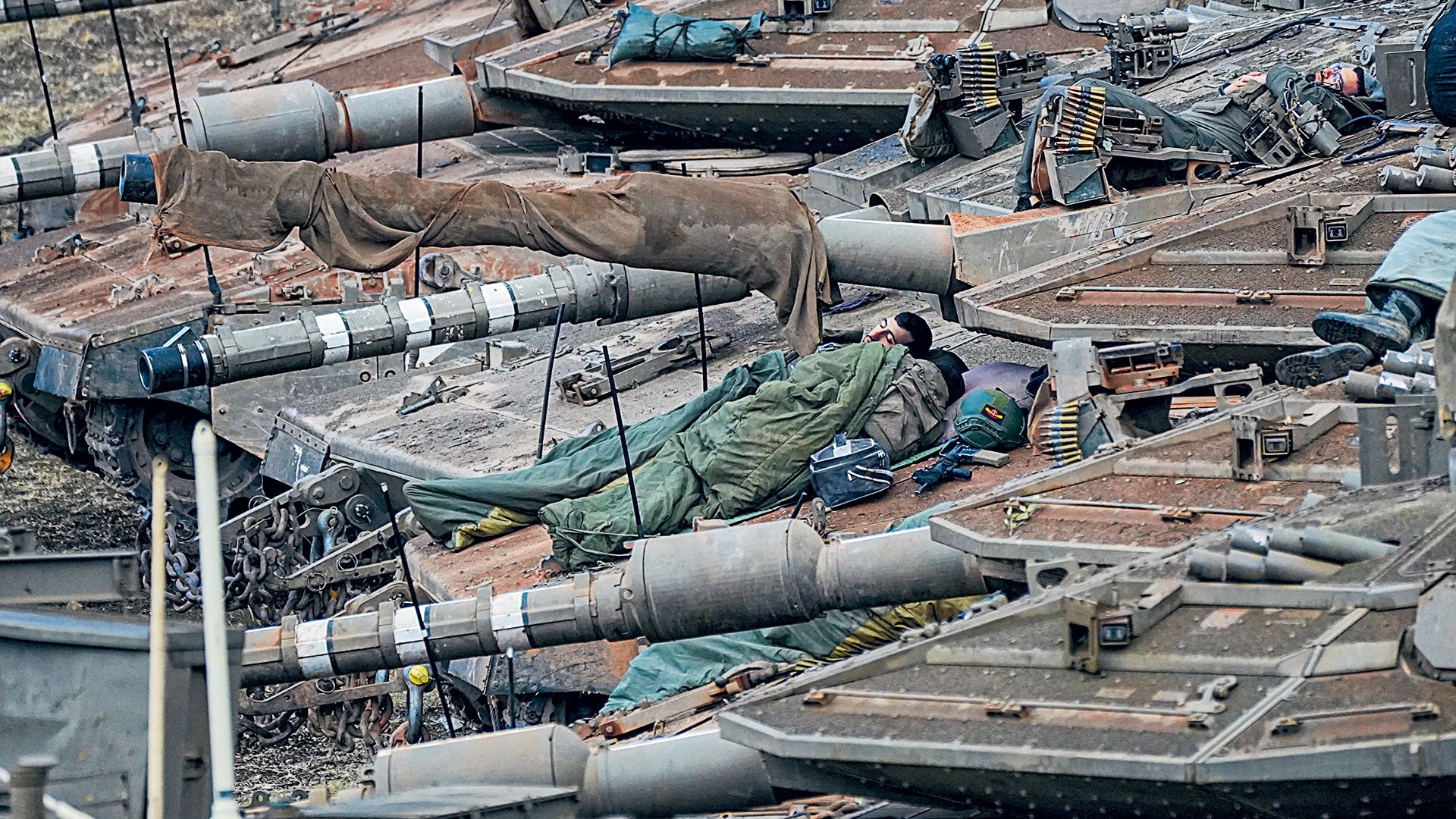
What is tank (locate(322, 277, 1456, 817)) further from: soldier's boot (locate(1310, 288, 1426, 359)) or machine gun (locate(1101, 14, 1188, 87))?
machine gun (locate(1101, 14, 1188, 87))

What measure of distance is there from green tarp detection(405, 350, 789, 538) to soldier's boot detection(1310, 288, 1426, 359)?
472cm

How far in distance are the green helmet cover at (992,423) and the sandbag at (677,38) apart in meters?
8.40

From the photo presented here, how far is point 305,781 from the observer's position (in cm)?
1698

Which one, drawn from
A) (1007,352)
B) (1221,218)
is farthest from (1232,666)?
(1007,352)

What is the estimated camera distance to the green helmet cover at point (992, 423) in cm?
1541

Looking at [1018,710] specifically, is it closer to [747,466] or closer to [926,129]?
[747,466]

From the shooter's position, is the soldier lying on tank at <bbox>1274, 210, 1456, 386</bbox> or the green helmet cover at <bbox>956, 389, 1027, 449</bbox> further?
the green helmet cover at <bbox>956, 389, 1027, 449</bbox>

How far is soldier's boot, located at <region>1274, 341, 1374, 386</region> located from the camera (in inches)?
505

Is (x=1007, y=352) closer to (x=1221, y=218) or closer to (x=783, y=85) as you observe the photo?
(x=1221, y=218)

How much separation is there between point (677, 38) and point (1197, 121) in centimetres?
729

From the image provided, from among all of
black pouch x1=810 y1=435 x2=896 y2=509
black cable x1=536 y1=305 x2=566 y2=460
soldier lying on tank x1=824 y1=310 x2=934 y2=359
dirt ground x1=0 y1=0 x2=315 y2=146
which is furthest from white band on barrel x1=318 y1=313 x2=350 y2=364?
dirt ground x1=0 y1=0 x2=315 y2=146

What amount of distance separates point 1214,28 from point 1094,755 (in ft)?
Result: 43.4

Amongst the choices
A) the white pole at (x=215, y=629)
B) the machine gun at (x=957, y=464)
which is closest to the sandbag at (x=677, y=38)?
the machine gun at (x=957, y=464)

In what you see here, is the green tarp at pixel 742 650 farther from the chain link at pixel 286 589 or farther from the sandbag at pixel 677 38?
the sandbag at pixel 677 38
